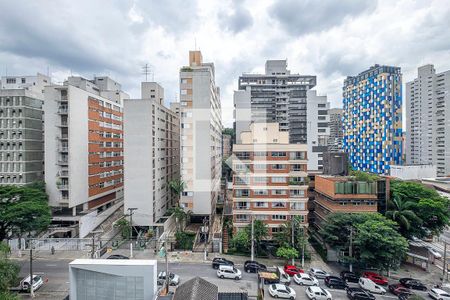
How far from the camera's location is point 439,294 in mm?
16797

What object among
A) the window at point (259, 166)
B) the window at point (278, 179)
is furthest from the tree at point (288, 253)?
the window at point (259, 166)

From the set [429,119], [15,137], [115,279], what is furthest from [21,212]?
[429,119]

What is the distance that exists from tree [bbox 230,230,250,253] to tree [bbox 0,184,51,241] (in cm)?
1856

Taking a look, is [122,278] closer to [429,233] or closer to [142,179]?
[142,179]

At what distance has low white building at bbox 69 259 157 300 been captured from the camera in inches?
493

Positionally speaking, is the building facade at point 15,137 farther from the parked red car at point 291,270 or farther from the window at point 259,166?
the parked red car at point 291,270

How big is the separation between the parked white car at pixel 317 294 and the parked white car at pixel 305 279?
1312mm

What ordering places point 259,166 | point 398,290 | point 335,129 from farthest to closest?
point 335,129 → point 259,166 → point 398,290

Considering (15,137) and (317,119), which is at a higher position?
(317,119)

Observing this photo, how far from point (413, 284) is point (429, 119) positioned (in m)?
62.1

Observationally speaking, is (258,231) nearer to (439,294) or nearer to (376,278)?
(376,278)

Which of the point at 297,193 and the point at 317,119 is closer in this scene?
the point at 297,193

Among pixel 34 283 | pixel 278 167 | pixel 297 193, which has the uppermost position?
pixel 278 167

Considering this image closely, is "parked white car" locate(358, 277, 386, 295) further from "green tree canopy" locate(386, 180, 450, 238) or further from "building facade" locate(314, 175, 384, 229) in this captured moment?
"green tree canopy" locate(386, 180, 450, 238)
